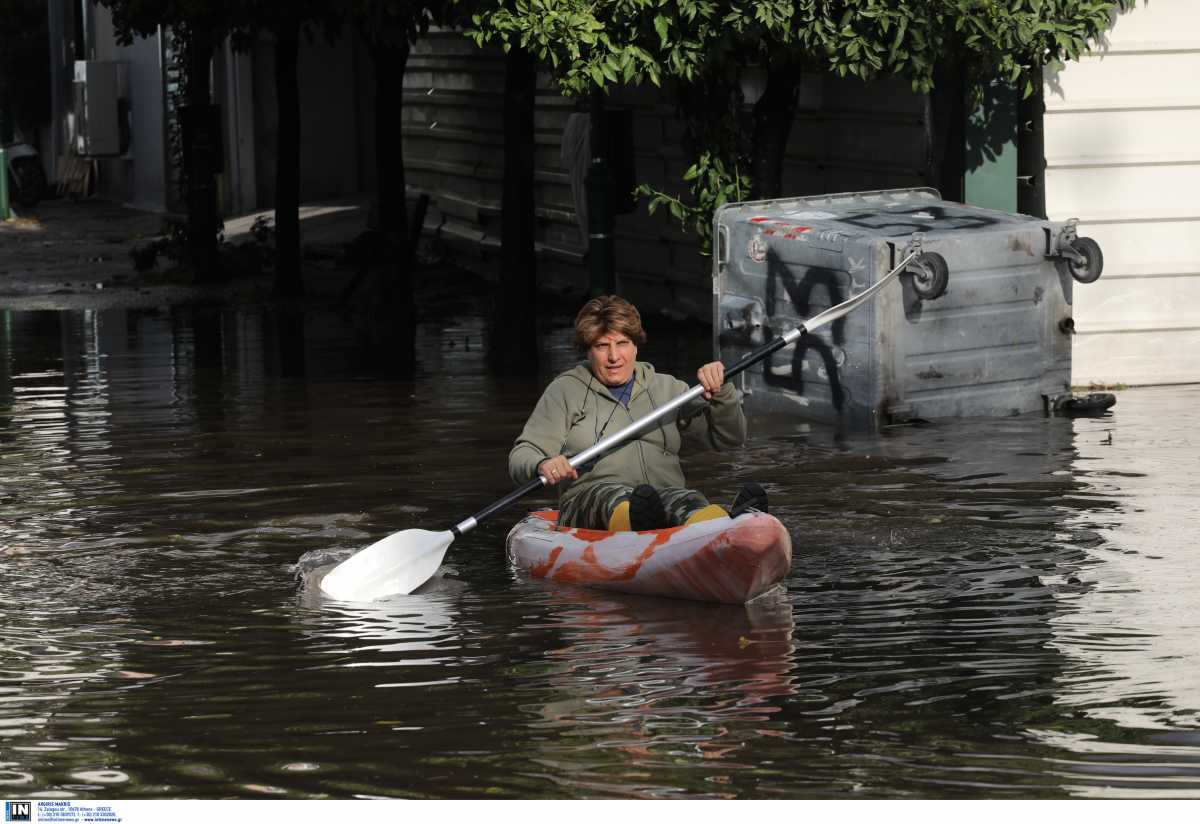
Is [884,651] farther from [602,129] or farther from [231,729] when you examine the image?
[602,129]

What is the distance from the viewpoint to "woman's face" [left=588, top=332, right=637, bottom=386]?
905 cm

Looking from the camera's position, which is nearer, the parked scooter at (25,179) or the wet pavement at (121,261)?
the wet pavement at (121,261)

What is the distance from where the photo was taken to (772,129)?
582 inches

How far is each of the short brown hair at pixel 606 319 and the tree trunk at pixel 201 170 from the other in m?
15.5

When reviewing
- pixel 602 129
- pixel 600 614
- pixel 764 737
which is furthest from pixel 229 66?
pixel 764 737

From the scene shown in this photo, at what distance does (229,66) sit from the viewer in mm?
31828

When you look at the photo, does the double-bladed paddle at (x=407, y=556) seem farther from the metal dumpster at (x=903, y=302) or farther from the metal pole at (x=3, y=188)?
the metal pole at (x=3, y=188)

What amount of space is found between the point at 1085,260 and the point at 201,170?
13.1 meters

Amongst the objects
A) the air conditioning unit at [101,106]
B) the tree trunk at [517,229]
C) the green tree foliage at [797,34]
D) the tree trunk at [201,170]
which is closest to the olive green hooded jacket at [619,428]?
the green tree foliage at [797,34]

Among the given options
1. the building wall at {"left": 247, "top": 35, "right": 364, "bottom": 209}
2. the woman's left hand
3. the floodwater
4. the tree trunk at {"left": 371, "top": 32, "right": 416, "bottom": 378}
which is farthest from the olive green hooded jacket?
the building wall at {"left": 247, "top": 35, "right": 364, "bottom": 209}

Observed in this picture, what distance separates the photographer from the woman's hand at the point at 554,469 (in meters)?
8.95

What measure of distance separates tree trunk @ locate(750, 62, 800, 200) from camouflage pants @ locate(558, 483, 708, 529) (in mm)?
5849

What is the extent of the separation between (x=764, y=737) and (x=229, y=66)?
1048 inches
